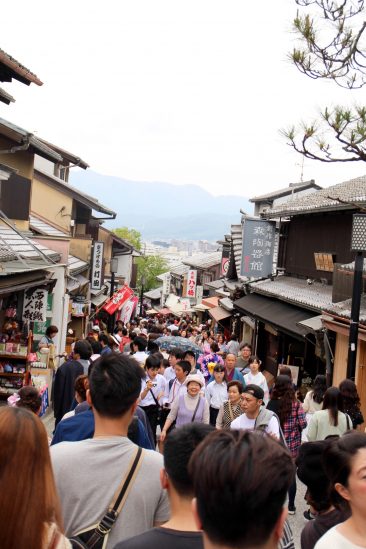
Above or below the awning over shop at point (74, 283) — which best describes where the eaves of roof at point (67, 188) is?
above

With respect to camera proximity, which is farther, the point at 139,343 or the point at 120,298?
the point at 120,298

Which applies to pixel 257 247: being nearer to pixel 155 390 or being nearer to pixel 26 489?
pixel 155 390

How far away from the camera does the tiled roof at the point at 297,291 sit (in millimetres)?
17641

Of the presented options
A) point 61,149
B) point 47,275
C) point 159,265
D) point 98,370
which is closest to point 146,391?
point 98,370

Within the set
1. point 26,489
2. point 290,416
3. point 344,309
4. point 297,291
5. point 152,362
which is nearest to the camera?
point 26,489

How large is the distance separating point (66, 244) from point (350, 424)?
1356 centimetres

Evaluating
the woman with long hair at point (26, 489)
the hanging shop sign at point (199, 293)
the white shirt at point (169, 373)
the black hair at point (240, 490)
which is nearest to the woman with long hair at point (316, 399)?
the white shirt at point (169, 373)

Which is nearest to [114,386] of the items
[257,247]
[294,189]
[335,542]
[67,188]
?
[335,542]

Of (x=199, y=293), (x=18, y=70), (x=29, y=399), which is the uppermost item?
(x=18, y=70)

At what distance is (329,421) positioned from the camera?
303 inches

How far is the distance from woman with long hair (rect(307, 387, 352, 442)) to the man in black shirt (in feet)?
14.5

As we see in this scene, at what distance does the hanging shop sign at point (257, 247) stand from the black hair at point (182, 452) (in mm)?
19834

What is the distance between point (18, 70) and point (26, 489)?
13534 millimetres

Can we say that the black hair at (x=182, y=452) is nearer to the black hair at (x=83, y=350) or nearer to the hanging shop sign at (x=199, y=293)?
the black hair at (x=83, y=350)
